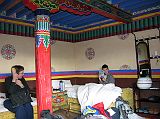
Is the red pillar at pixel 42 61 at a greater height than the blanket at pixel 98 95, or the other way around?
the red pillar at pixel 42 61

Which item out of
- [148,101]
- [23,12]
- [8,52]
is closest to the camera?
[148,101]

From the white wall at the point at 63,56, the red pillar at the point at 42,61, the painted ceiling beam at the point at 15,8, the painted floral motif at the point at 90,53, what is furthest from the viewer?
the painted floral motif at the point at 90,53

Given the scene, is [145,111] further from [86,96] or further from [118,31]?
[118,31]

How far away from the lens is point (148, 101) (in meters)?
5.02

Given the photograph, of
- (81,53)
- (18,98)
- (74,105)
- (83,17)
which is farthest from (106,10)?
(81,53)

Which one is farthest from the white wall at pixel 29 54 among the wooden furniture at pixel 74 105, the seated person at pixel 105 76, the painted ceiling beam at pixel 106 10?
the painted ceiling beam at pixel 106 10

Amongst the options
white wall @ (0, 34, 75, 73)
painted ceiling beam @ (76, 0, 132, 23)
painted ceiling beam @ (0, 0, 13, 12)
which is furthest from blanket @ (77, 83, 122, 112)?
painted ceiling beam @ (0, 0, 13, 12)

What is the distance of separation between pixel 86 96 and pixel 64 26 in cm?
321

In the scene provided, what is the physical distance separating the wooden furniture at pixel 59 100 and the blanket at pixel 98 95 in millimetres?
438

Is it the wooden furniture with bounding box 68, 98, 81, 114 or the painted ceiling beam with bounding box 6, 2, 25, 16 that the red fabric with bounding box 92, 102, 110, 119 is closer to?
the wooden furniture with bounding box 68, 98, 81, 114

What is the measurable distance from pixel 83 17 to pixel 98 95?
258 cm

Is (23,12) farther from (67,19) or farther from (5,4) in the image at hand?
(67,19)

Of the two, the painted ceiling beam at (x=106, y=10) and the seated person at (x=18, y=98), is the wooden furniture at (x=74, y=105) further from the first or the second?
the painted ceiling beam at (x=106, y=10)

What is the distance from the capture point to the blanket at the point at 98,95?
14.0ft
